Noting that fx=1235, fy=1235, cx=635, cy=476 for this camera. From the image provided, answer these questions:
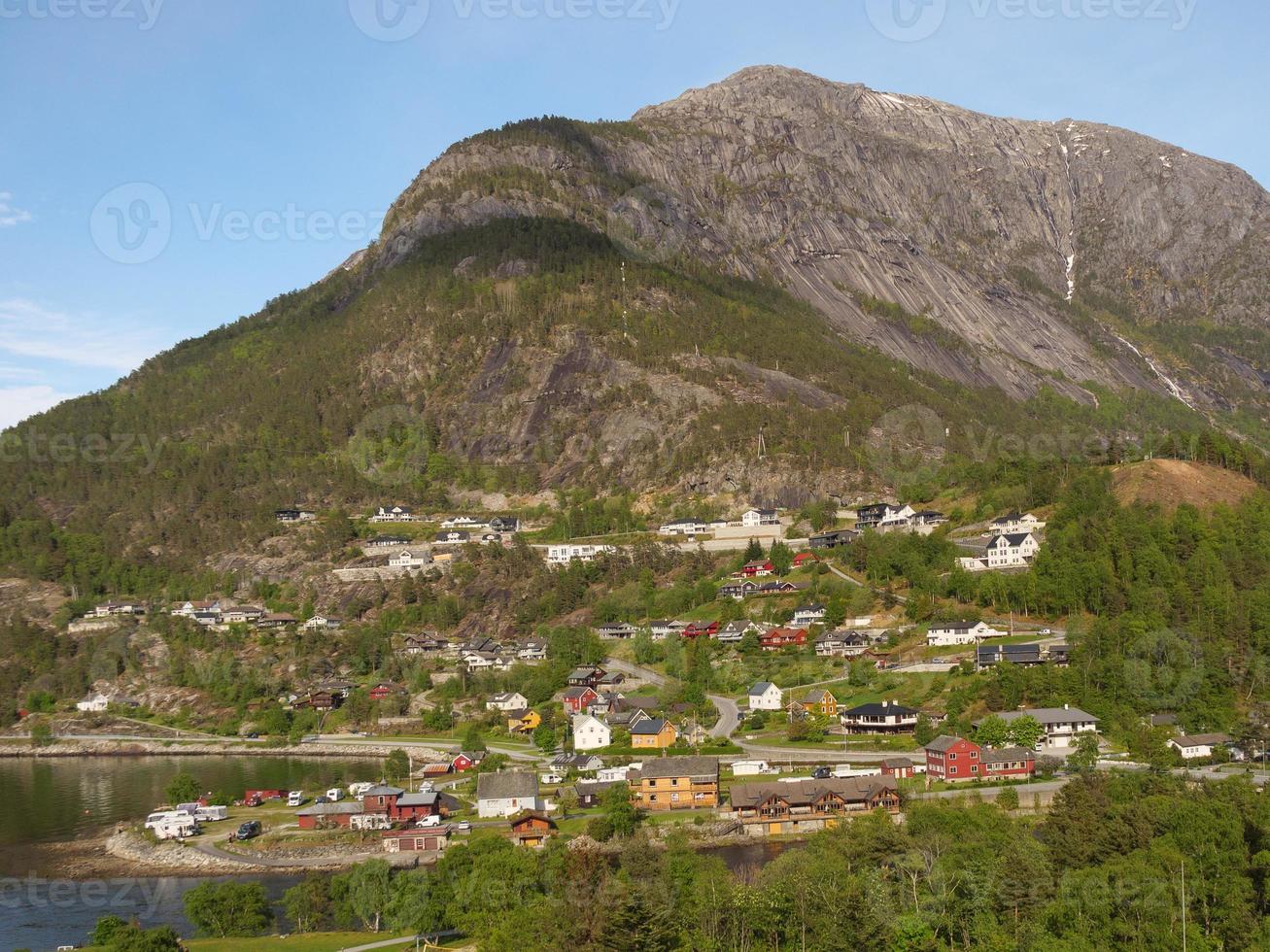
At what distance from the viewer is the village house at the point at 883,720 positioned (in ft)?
251

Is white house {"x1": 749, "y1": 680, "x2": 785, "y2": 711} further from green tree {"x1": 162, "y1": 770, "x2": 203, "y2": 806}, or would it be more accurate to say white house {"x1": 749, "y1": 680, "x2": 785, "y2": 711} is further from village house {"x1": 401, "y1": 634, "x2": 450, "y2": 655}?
green tree {"x1": 162, "y1": 770, "x2": 203, "y2": 806}

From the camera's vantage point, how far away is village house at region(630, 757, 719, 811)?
216 ft

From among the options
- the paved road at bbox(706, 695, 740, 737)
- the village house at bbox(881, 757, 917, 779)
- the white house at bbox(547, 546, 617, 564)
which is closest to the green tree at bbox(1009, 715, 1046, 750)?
the village house at bbox(881, 757, 917, 779)

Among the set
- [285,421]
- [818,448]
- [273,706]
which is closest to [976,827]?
[273,706]

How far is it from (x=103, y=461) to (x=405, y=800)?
10803cm

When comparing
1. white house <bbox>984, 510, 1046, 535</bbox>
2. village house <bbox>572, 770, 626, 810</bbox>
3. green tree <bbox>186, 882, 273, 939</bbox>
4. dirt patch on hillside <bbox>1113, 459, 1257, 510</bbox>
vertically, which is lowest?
green tree <bbox>186, 882, 273, 939</bbox>

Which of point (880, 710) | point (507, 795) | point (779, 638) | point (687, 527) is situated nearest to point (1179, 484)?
point (779, 638)

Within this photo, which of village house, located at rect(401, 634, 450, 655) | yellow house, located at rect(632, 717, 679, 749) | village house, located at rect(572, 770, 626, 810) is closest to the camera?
village house, located at rect(572, 770, 626, 810)

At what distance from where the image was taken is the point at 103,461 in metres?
158

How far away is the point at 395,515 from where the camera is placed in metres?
145

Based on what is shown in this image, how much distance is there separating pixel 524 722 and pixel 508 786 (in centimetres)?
2331

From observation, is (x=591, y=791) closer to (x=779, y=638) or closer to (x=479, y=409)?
(x=779, y=638)

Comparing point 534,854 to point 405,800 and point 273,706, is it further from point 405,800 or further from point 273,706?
point 273,706

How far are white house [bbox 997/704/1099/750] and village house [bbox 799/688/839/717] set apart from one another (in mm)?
11830
